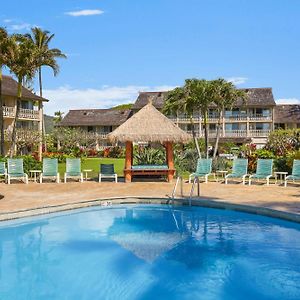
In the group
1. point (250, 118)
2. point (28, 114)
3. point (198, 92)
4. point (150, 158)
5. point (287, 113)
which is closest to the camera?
point (150, 158)

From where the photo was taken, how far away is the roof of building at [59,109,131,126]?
213ft

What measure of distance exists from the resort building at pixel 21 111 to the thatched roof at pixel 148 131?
67.9 feet

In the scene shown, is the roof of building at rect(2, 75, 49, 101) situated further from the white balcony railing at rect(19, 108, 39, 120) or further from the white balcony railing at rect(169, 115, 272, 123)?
the white balcony railing at rect(169, 115, 272, 123)

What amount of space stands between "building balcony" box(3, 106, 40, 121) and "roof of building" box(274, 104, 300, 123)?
107ft

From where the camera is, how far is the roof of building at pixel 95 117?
213 ft

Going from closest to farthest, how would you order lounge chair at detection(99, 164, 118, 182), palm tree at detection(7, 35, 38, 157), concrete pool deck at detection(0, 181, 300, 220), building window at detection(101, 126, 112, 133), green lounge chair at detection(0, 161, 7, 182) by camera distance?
concrete pool deck at detection(0, 181, 300, 220)
green lounge chair at detection(0, 161, 7, 182)
lounge chair at detection(99, 164, 118, 182)
palm tree at detection(7, 35, 38, 157)
building window at detection(101, 126, 112, 133)

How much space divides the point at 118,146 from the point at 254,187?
33681mm

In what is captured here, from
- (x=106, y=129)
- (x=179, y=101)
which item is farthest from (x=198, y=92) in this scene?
(x=106, y=129)

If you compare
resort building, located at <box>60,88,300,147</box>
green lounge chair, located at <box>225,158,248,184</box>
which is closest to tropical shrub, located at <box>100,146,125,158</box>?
resort building, located at <box>60,88,300,147</box>

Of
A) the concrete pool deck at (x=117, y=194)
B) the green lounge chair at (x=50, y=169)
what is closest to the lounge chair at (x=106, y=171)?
the concrete pool deck at (x=117, y=194)

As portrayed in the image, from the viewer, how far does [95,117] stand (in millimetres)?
66625

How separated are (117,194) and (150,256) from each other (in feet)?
21.7

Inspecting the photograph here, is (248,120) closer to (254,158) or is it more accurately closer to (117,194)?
(254,158)

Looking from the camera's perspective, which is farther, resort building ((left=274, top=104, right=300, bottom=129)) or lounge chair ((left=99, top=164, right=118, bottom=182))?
resort building ((left=274, top=104, right=300, bottom=129))
